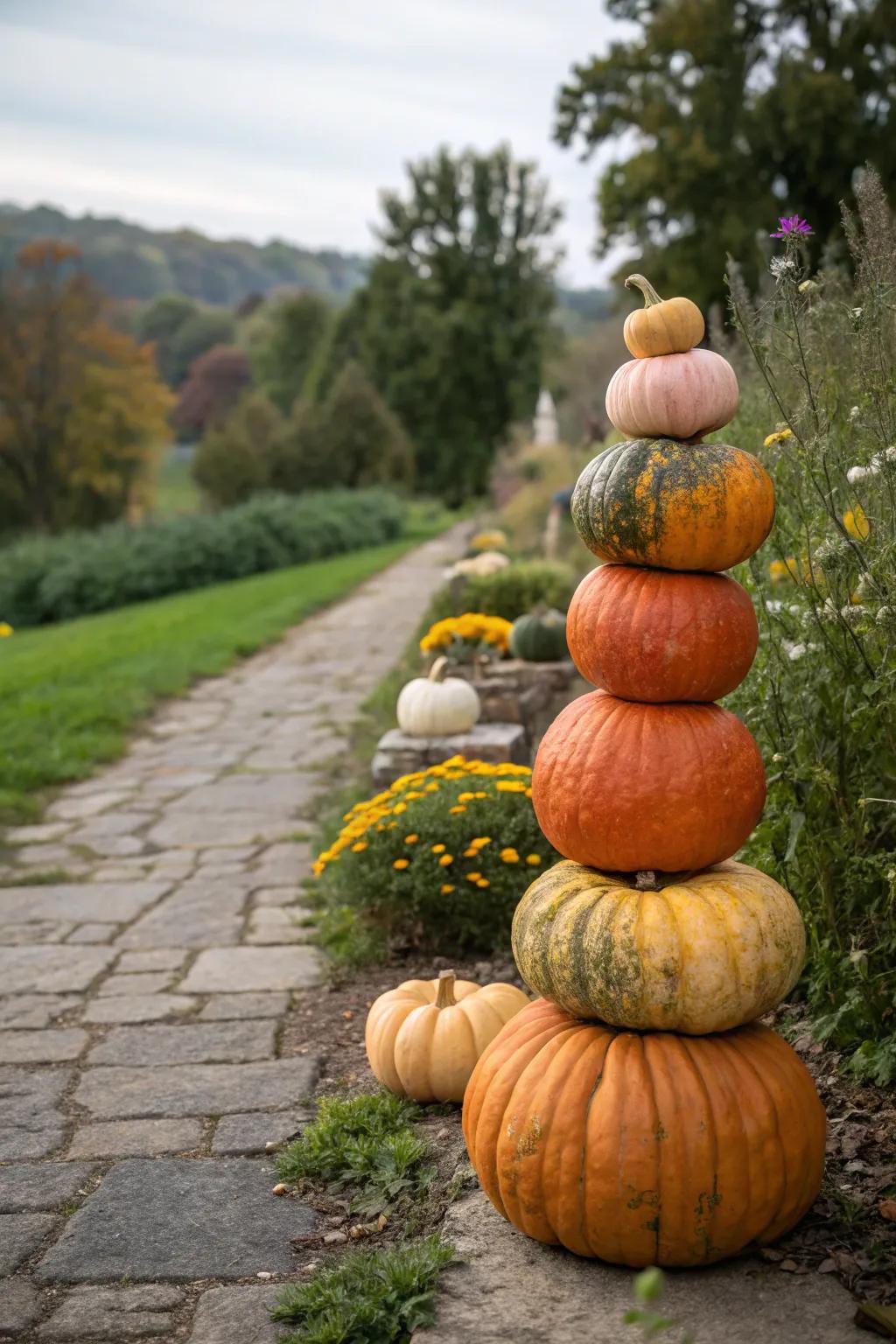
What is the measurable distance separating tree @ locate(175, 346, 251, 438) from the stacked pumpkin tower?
71.3m

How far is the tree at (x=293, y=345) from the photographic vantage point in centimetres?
5769

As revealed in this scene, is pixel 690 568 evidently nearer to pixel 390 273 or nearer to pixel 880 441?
pixel 880 441

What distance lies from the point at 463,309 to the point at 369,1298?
43222 millimetres

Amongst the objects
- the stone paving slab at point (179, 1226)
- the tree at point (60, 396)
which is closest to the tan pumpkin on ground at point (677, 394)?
the stone paving slab at point (179, 1226)

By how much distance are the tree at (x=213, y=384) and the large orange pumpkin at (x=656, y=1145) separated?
71.7 meters

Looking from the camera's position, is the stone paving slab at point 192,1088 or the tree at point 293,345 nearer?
the stone paving slab at point 192,1088

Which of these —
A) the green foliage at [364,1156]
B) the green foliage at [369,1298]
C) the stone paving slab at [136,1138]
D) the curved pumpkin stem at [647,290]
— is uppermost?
the curved pumpkin stem at [647,290]

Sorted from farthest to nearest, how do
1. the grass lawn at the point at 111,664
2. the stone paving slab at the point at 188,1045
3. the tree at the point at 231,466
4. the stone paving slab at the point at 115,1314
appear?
the tree at the point at 231,466, the grass lawn at the point at 111,664, the stone paving slab at the point at 188,1045, the stone paving slab at the point at 115,1314

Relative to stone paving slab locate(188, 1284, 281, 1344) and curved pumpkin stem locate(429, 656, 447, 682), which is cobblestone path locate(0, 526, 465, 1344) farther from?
curved pumpkin stem locate(429, 656, 447, 682)

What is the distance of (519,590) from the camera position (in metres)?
9.79

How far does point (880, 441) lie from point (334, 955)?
297cm

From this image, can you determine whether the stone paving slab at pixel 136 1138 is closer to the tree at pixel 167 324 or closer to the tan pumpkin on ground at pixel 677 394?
the tan pumpkin on ground at pixel 677 394

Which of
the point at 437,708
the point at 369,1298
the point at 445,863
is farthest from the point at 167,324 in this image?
the point at 369,1298

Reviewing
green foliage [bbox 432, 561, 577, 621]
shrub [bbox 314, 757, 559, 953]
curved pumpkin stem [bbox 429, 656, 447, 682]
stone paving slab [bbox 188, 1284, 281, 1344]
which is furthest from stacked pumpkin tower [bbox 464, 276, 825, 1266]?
green foliage [bbox 432, 561, 577, 621]
